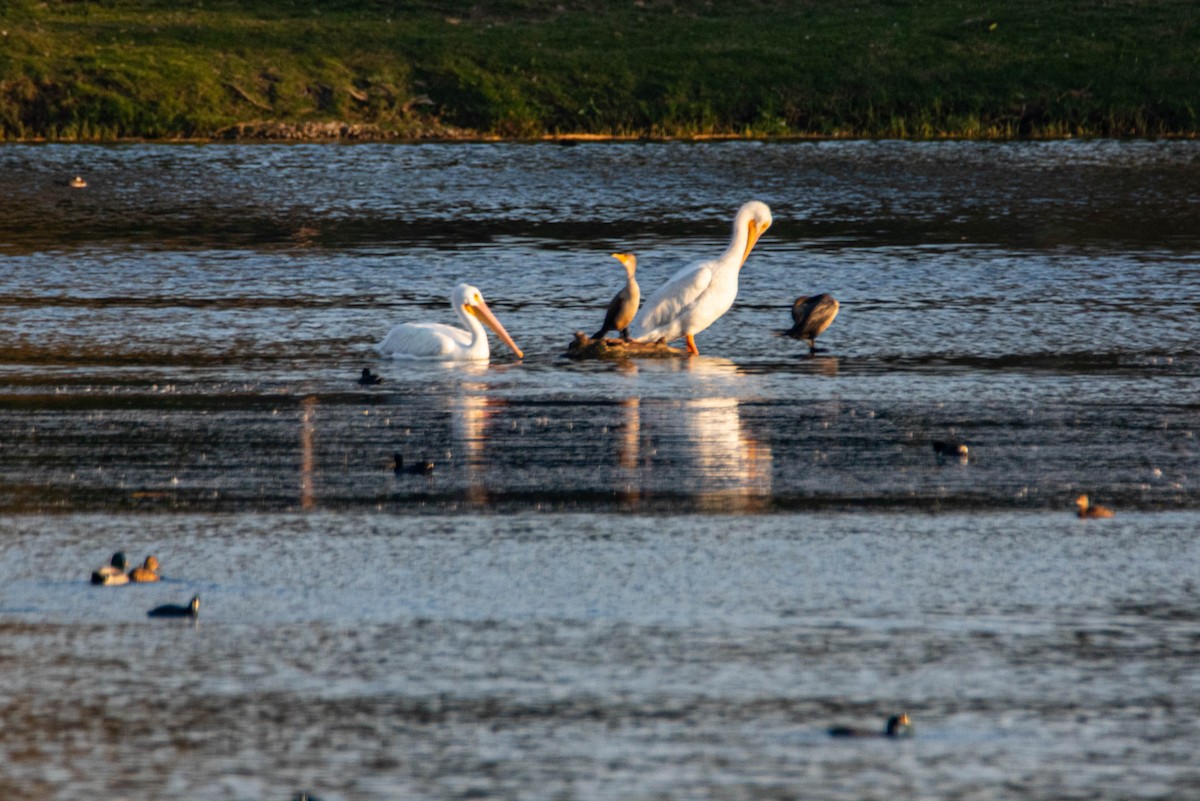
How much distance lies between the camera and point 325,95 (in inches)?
1603

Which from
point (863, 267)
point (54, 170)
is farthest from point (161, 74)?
point (863, 267)

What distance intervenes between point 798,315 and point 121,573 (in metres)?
7.66

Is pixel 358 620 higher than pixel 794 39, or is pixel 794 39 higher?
pixel 794 39

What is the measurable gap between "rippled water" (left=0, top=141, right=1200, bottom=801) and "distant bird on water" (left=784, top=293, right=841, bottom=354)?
16 centimetres

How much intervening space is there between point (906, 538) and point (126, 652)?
3.30m

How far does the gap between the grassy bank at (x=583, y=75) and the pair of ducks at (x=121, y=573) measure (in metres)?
31.4

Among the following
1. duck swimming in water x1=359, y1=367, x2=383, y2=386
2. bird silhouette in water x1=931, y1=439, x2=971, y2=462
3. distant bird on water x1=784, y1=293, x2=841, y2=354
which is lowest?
bird silhouette in water x1=931, y1=439, x2=971, y2=462

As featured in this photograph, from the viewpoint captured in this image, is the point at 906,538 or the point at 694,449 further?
the point at 694,449

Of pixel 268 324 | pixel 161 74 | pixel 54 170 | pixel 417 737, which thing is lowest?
pixel 417 737

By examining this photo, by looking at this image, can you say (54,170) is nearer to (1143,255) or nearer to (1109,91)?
(1143,255)

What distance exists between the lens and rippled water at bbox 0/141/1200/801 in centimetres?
564

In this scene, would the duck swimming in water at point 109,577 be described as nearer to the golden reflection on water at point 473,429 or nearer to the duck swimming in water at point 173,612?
the duck swimming in water at point 173,612

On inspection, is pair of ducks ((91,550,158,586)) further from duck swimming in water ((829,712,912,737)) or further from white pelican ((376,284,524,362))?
white pelican ((376,284,524,362))

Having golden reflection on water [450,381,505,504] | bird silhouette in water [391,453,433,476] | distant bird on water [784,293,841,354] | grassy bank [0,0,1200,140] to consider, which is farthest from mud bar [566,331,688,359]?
grassy bank [0,0,1200,140]
